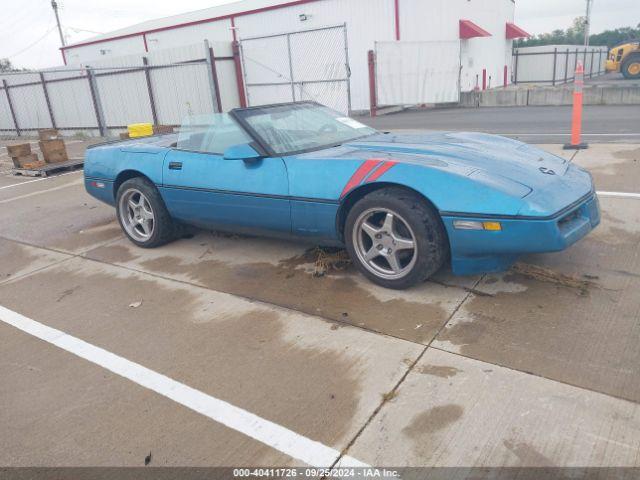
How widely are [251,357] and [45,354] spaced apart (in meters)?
1.30

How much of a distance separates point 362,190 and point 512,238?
102cm

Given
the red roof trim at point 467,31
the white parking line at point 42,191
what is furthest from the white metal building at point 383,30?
the white parking line at point 42,191

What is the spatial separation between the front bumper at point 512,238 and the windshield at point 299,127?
1.46 meters

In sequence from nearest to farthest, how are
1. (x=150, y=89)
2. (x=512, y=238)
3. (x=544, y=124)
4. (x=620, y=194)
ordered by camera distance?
(x=512, y=238)
(x=620, y=194)
(x=544, y=124)
(x=150, y=89)

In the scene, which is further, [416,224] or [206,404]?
[416,224]

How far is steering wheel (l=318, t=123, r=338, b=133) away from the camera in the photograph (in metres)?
4.37

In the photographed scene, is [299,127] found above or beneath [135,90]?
beneath

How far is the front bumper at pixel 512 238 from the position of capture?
9.68ft

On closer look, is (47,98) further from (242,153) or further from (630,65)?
(630,65)

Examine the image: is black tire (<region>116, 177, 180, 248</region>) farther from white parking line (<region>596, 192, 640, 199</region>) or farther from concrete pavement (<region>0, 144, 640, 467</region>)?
white parking line (<region>596, 192, 640, 199</region>)

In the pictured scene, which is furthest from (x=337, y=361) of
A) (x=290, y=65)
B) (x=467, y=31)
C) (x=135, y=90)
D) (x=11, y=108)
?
(x=467, y=31)

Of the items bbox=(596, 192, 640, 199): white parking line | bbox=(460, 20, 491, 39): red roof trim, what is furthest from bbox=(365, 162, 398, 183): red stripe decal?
bbox=(460, 20, 491, 39): red roof trim

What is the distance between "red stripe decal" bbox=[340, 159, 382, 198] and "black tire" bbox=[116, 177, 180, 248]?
1984 mm

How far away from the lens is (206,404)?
252cm
